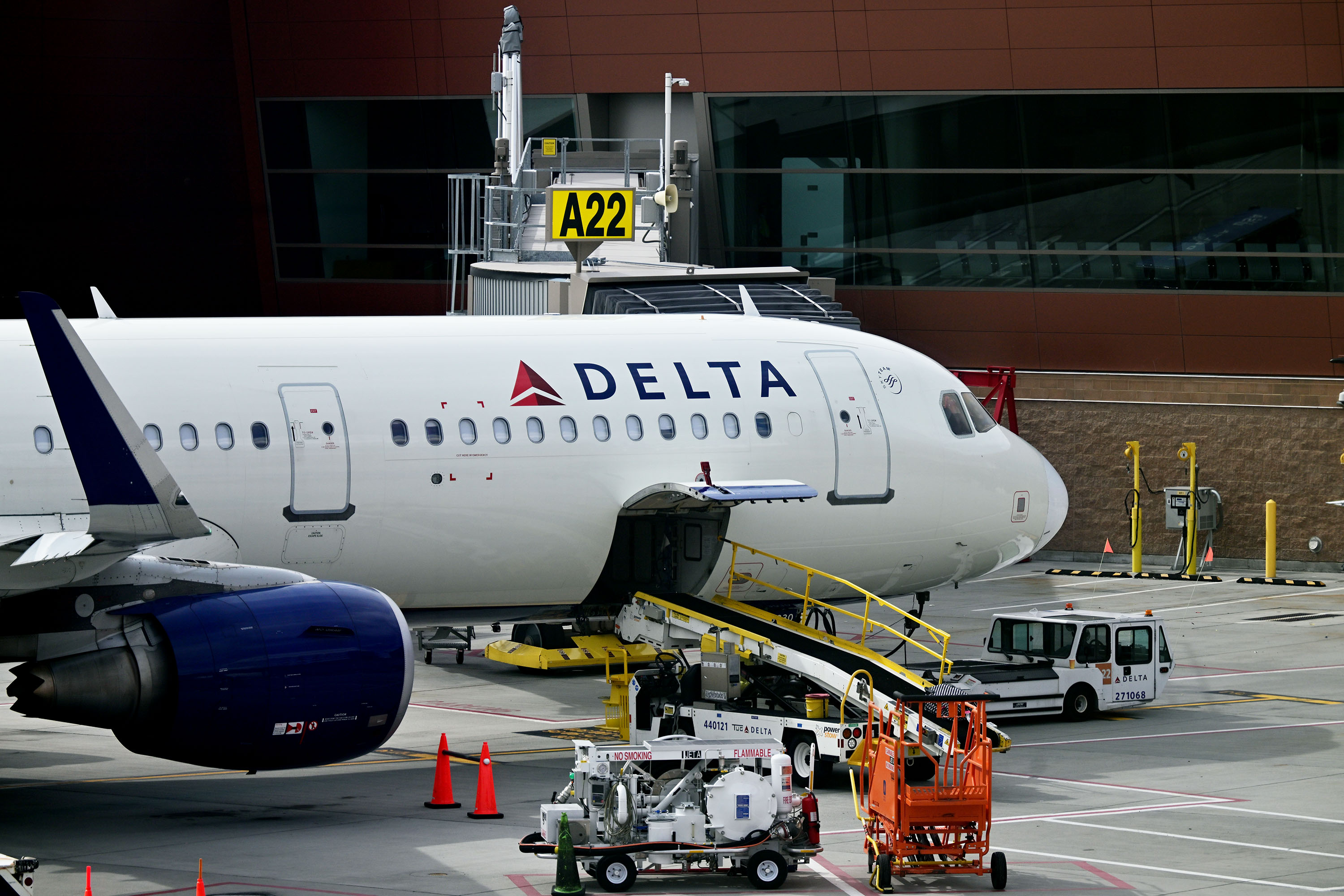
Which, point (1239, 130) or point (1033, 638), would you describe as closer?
point (1033, 638)

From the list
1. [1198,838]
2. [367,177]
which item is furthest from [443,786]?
[367,177]

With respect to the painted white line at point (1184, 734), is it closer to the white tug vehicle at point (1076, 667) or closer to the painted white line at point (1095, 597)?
the white tug vehicle at point (1076, 667)

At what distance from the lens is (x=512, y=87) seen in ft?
152

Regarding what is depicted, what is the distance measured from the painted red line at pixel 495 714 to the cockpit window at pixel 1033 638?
6.24 metres

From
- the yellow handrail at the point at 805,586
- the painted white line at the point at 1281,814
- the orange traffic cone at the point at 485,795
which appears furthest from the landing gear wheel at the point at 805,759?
the painted white line at the point at 1281,814

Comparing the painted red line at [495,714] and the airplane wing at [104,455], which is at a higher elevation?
the airplane wing at [104,455]

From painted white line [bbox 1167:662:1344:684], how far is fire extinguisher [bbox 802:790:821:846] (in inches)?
593

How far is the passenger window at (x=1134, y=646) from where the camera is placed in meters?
27.1

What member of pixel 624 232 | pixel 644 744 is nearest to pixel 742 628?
pixel 644 744

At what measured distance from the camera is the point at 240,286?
183ft

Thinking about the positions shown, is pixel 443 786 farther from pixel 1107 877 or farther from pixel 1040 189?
pixel 1040 189

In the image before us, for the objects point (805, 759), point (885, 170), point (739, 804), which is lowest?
point (805, 759)

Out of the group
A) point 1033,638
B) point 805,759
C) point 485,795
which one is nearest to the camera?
point 485,795

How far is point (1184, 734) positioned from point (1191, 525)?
20.7 meters
